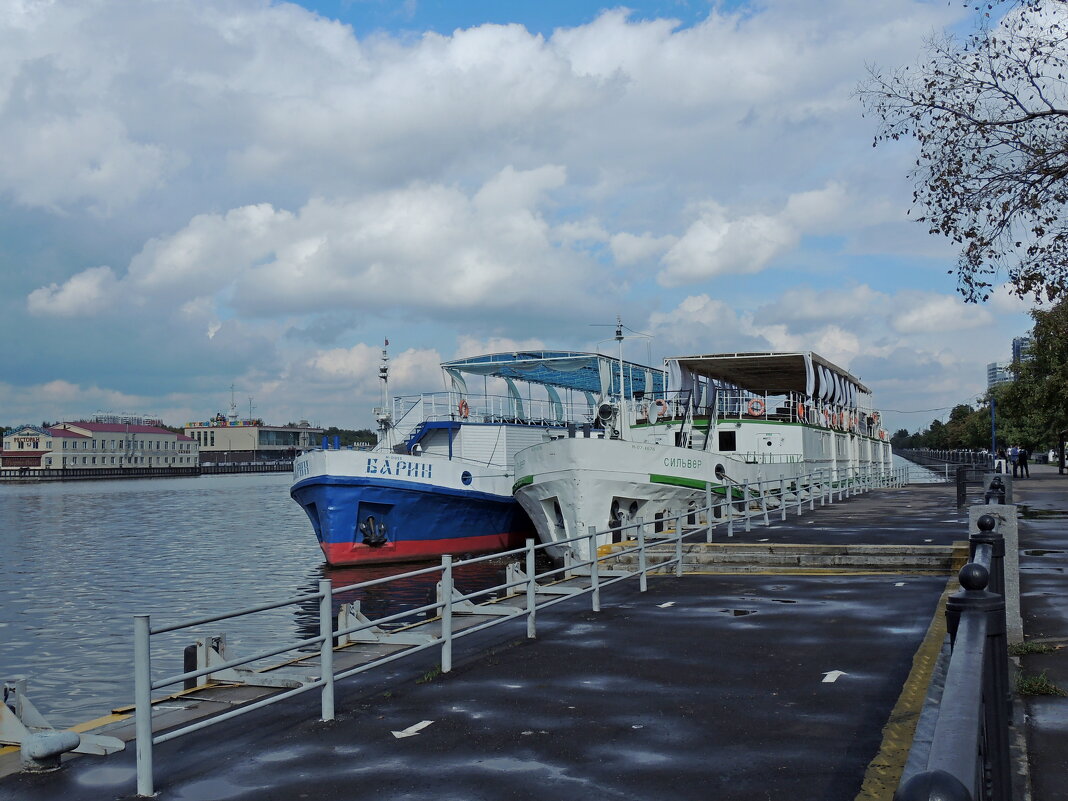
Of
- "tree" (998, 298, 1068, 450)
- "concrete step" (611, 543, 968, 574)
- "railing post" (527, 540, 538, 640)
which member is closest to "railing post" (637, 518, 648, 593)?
"concrete step" (611, 543, 968, 574)

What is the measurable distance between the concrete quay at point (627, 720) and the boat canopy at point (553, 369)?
22382 millimetres

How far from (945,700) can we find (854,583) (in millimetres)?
12006

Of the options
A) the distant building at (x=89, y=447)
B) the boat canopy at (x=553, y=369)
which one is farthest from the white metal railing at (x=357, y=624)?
the distant building at (x=89, y=447)

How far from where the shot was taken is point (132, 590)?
28.5m

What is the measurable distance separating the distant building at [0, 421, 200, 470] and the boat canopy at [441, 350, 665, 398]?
136m

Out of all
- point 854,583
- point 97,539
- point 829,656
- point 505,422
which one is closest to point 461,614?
point 829,656

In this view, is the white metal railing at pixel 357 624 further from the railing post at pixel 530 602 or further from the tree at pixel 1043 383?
the tree at pixel 1043 383

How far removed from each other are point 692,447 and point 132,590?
56.2 ft

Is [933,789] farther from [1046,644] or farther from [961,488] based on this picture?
[961,488]

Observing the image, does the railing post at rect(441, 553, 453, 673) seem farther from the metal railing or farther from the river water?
the metal railing

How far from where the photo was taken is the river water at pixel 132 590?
696 inches

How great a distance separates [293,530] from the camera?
49.9 meters

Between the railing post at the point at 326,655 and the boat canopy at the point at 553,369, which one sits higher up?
the boat canopy at the point at 553,369

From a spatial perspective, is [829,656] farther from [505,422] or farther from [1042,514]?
[505,422]
